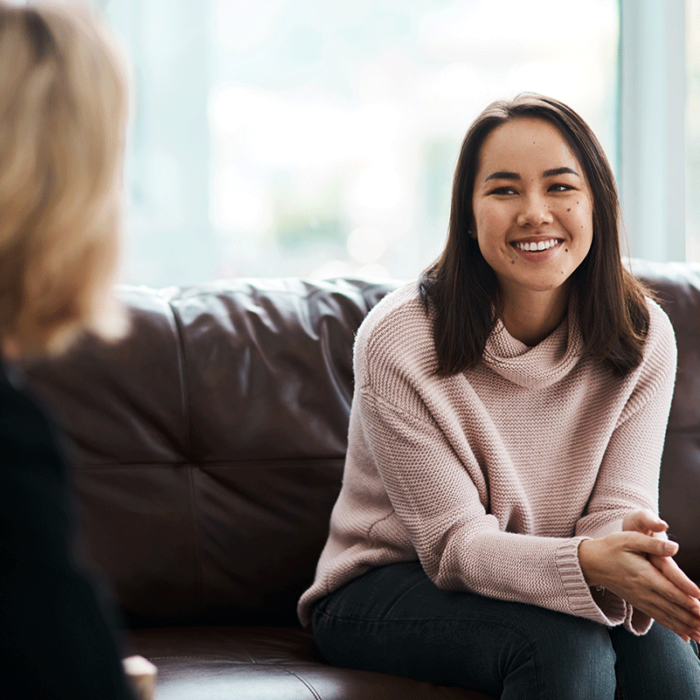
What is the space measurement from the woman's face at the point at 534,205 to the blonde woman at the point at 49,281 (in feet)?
2.74

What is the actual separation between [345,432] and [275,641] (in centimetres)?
41

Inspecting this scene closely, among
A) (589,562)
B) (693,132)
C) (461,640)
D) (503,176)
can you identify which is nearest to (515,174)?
(503,176)

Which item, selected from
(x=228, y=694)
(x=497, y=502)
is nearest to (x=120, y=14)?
(x=497, y=502)

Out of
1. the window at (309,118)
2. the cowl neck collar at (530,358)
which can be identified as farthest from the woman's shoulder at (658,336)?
→ the window at (309,118)

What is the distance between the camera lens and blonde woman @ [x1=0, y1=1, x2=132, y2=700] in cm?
53

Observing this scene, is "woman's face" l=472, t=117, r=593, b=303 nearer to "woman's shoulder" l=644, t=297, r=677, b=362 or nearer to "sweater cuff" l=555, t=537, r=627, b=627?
"woman's shoulder" l=644, t=297, r=677, b=362

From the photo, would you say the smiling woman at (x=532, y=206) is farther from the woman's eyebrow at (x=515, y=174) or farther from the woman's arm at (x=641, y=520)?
the woman's arm at (x=641, y=520)

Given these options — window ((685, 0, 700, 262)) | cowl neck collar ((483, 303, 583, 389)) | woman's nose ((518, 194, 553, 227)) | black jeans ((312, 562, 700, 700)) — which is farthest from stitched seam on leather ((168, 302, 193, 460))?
window ((685, 0, 700, 262))

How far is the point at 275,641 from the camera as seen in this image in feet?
4.67

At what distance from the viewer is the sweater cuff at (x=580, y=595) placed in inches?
45.6

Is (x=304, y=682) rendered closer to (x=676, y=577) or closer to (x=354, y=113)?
(x=676, y=577)

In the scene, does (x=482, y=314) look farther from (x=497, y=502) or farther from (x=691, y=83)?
(x=691, y=83)

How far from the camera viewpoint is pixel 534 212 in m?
1.35

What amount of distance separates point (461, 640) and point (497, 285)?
0.62 metres
